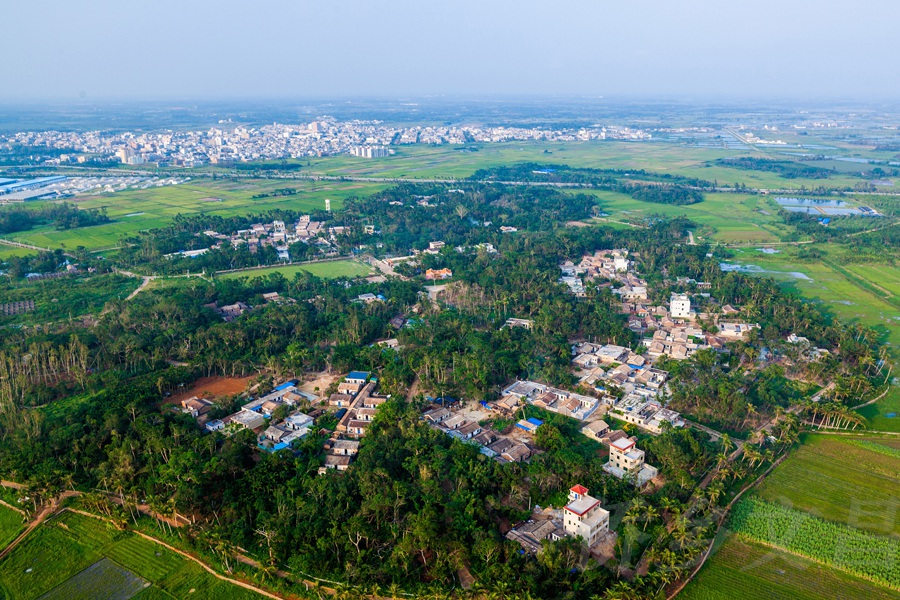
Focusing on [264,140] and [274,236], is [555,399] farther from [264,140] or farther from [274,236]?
[264,140]

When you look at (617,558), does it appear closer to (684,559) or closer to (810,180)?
(684,559)

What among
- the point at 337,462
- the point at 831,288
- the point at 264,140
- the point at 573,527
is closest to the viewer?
the point at 573,527

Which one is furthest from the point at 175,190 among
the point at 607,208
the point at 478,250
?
the point at 607,208

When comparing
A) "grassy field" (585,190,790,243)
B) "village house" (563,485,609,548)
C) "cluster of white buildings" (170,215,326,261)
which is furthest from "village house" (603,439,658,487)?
"grassy field" (585,190,790,243)

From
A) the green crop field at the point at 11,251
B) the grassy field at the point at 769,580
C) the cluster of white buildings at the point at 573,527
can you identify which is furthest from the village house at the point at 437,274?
the green crop field at the point at 11,251

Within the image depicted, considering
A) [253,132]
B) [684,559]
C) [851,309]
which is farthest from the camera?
[253,132]

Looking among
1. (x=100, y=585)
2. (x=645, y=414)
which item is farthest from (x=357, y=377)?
(x=100, y=585)

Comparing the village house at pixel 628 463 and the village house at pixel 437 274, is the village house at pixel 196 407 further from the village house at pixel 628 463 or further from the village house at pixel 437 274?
the village house at pixel 437 274
